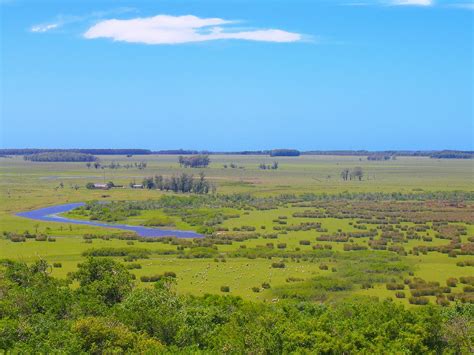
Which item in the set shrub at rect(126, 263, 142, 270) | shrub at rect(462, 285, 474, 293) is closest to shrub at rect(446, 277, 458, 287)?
shrub at rect(462, 285, 474, 293)

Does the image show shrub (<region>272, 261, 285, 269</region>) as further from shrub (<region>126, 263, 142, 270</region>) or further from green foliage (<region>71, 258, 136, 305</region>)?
green foliage (<region>71, 258, 136, 305</region>)

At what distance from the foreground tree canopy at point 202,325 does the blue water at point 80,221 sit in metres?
44.8

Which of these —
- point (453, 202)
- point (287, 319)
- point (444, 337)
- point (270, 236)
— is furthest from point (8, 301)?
point (453, 202)

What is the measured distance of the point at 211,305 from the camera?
36656mm

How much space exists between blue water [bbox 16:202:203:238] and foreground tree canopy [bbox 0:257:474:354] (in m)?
44.8

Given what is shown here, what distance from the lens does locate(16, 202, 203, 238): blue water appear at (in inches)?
3313

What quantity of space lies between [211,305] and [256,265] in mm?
25062

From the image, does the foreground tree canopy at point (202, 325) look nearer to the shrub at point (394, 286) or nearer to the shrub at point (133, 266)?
the shrub at point (394, 286)

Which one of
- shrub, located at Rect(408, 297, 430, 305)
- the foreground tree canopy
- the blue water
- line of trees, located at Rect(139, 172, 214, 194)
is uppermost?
line of trees, located at Rect(139, 172, 214, 194)

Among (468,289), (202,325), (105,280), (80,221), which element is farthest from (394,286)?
(80,221)

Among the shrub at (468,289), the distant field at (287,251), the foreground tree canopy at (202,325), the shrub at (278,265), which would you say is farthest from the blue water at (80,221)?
the foreground tree canopy at (202,325)

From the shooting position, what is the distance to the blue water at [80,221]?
276 ft

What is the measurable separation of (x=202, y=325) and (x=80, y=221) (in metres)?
69.3

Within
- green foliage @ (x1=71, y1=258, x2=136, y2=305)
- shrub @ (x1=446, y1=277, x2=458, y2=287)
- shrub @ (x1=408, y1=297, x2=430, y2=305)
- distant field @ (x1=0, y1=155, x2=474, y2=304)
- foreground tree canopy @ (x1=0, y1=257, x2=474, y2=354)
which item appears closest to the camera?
foreground tree canopy @ (x1=0, y1=257, x2=474, y2=354)
